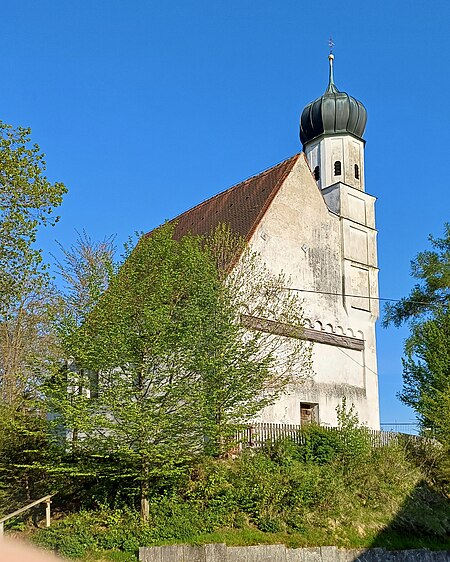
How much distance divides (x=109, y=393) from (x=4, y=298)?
3.65 meters

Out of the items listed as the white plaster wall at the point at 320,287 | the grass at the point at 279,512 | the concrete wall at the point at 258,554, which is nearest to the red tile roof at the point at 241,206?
the white plaster wall at the point at 320,287

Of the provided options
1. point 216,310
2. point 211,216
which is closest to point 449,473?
point 216,310

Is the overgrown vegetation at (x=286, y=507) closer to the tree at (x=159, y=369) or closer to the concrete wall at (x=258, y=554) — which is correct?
the concrete wall at (x=258, y=554)

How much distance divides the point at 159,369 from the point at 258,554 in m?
5.29

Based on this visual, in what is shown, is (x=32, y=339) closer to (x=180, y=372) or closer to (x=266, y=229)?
(x=266, y=229)

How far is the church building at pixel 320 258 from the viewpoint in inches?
1096

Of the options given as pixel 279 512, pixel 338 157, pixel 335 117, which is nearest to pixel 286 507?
pixel 279 512

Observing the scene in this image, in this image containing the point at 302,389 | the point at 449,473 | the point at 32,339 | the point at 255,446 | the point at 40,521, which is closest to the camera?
the point at 40,521

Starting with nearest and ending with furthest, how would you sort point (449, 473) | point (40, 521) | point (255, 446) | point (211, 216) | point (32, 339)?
point (40, 521) → point (255, 446) → point (449, 473) → point (211, 216) → point (32, 339)

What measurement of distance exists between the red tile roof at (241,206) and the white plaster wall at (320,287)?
38 cm

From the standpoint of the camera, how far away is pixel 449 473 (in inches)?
911

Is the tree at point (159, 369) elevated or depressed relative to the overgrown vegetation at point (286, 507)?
elevated

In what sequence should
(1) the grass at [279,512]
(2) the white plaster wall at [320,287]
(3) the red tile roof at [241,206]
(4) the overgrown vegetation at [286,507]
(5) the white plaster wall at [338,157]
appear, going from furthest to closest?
(5) the white plaster wall at [338,157], (3) the red tile roof at [241,206], (2) the white plaster wall at [320,287], (4) the overgrown vegetation at [286,507], (1) the grass at [279,512]

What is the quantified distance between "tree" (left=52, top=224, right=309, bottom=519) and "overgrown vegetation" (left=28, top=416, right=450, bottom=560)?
962mm
